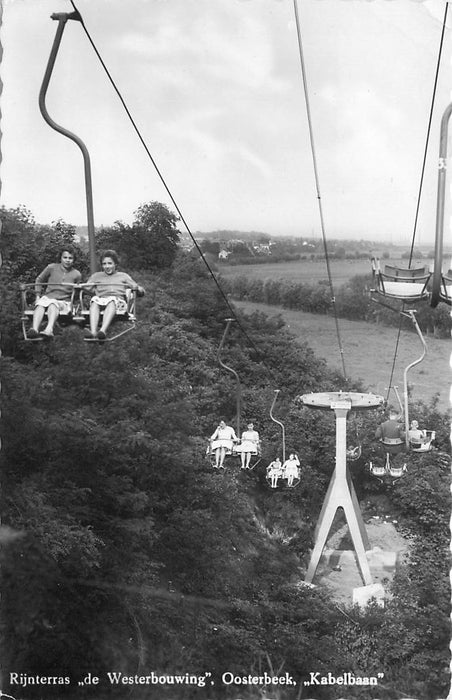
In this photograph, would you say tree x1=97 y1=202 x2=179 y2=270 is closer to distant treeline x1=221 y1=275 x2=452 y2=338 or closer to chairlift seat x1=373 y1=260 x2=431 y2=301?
distant treeline x1=221 y1=275 x2=452 y2=338

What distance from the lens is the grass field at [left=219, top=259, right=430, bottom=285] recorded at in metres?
10.4

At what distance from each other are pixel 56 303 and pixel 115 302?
289 millimetres

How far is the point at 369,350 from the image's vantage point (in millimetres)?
11336

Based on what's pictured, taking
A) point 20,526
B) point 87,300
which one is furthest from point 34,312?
point 20,526

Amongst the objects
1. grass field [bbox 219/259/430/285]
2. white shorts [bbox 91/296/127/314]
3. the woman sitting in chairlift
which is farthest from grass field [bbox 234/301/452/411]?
white shorts [bbox 91/296/127/314]

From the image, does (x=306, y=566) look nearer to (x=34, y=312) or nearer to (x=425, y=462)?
(x=425, y=462)

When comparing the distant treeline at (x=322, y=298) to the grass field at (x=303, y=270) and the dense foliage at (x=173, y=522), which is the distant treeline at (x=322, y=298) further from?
the dense foliage at (x=173, y=522)

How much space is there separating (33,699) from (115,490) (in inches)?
121

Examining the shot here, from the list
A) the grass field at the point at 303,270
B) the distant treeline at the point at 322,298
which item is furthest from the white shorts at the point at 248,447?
the distant treeline at the point at 322,298

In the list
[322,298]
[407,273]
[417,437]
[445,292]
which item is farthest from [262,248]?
[445,292]

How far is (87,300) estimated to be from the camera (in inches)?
289

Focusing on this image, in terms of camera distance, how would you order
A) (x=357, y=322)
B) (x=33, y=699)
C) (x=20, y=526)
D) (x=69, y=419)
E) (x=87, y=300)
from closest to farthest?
(x=33, y=699) < (x=87, y=300) < (x=20, y=526) < (x=69, y=419) < (x=357, y=322)

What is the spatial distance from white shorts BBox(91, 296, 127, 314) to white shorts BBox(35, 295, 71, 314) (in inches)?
6.4

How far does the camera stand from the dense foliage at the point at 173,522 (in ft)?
27.1
